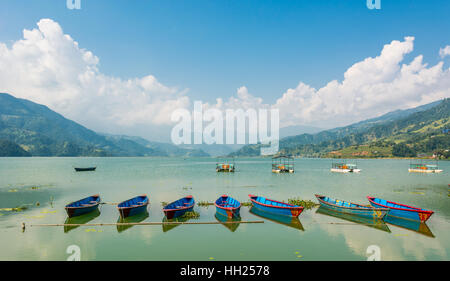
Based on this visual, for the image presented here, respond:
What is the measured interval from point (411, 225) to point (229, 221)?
2034cm

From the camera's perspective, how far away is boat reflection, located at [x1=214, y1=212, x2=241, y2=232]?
25002mm

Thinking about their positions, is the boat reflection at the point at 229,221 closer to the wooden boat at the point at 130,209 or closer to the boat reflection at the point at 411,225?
the wooden boat at the point at 130,209

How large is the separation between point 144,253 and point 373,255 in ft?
61.3

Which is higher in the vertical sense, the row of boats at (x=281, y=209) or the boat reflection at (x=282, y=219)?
the row of boats at (x=281, y=209)

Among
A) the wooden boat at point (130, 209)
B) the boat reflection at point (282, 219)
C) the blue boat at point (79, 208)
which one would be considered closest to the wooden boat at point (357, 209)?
the boat reflection at point (282, 219)

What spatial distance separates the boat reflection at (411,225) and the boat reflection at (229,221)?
1785cm

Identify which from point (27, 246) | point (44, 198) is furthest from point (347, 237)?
point (44, 198)

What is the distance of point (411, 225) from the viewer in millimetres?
25578

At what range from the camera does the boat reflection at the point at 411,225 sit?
78.1 feet

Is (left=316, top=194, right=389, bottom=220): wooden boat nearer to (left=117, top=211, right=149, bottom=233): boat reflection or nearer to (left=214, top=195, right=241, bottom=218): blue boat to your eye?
(left=214, top=195, right=241, bottom=218): blue boat

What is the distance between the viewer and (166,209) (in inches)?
1035

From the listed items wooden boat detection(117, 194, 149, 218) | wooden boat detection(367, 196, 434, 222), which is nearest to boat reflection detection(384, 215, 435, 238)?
wooden boat detection(367, 196, 434, 222)

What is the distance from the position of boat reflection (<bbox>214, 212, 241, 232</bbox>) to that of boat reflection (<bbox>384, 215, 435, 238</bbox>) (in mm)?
17854
